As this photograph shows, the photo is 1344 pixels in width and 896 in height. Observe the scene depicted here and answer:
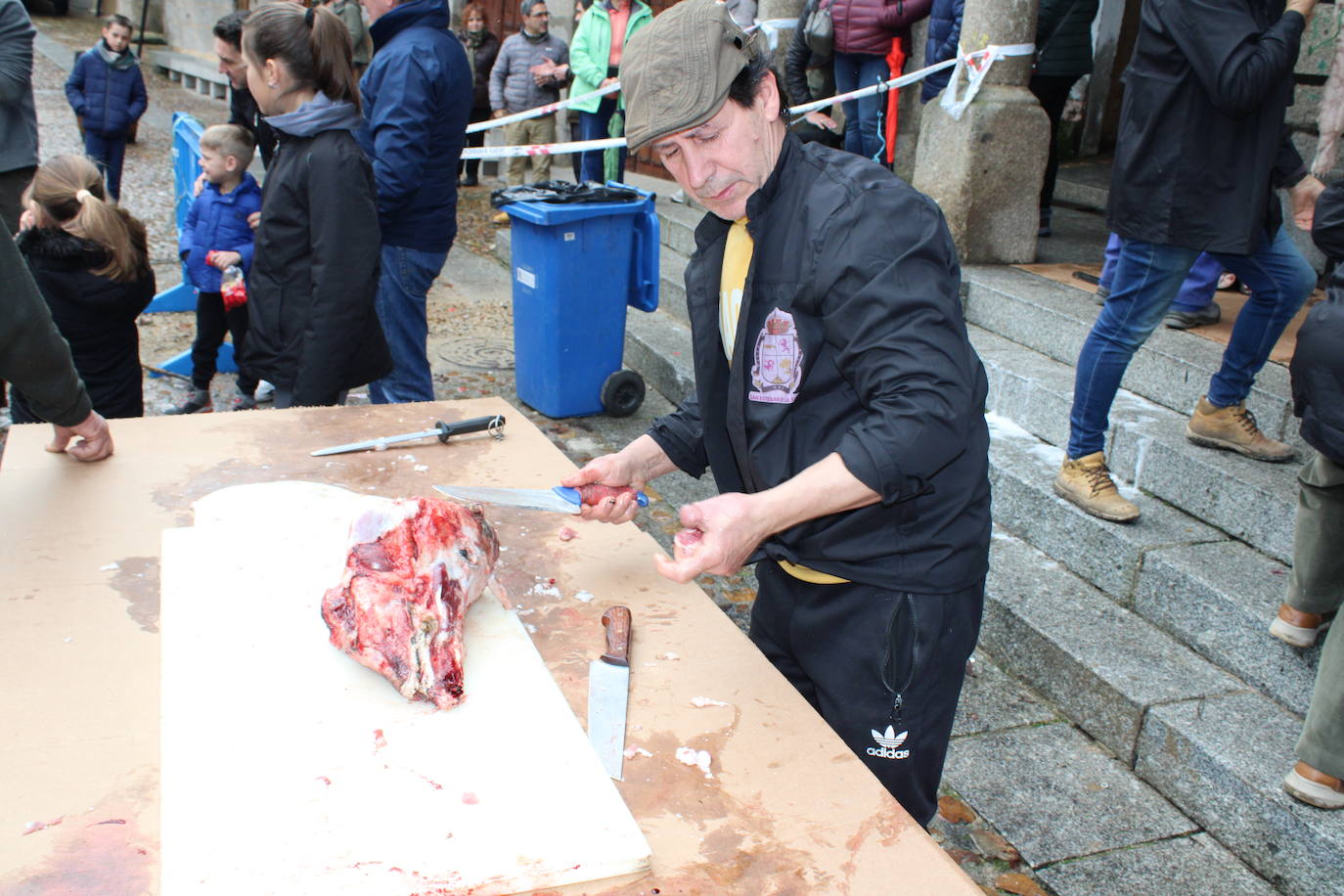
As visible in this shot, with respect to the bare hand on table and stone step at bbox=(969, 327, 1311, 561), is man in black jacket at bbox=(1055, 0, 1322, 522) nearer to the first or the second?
stone step at bbox=(969, 327, 1311, 561)

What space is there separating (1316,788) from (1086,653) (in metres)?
0.82

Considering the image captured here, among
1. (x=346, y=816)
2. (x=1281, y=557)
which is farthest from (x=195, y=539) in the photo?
(x=1281, y=557)

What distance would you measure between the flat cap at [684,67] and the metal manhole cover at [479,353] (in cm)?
541

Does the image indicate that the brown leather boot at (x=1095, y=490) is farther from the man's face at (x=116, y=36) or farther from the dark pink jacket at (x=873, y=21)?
the man's face at (x=116, y=36)

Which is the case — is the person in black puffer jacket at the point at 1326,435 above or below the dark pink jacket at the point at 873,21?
below

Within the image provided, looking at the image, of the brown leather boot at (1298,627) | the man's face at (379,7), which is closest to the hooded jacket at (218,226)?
the man's face at (379,7)

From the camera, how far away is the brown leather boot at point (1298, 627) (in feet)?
10.8

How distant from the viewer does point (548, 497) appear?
2293 millimetres

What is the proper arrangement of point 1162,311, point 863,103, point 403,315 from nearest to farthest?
1. point 1162,311
2. point 403,315
3. point 863,103

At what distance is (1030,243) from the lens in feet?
20.8

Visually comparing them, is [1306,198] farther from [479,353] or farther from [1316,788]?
[479,353]

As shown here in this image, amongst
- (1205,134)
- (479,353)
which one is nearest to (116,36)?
(479,353)

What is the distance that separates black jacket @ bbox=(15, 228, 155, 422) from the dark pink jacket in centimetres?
455

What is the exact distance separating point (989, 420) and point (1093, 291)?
1206mm
